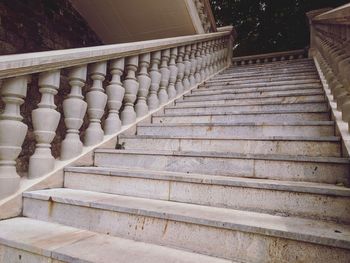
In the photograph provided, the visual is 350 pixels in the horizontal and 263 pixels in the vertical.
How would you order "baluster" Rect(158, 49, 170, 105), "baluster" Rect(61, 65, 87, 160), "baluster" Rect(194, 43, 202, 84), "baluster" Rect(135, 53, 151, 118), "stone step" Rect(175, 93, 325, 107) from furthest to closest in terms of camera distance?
"baluster" Rect(194, 43, 202, 84) → "baluster" Rect(158, 49, 170, 105) → "stone step" Rect(175, 93, 325, 107) → "baluster" Rect(135, 53, 151, 118) → "baluster" Rect(61, 65, 87, 160)

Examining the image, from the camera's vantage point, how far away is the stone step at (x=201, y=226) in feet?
4.24

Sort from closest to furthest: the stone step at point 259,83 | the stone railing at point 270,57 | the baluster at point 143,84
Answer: the baluster at point 143,84, the stone step at point 259,83, the stone railing at point 270,57

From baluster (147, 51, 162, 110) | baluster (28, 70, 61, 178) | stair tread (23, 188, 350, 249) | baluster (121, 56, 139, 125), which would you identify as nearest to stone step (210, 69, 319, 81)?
baluster (147, 51, 162, 110)

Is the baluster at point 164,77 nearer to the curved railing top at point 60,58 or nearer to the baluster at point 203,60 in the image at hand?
the curved railing top at point 60,58

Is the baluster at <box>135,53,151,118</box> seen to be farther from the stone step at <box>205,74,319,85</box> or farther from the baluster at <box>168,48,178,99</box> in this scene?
the stone step at <box>205,74,319,85</box>

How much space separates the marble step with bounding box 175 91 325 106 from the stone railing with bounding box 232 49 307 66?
4.32 m

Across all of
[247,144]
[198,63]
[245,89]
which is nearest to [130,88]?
[247,144]

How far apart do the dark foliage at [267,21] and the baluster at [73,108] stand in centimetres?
1021

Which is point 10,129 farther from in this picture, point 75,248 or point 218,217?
point 218,217

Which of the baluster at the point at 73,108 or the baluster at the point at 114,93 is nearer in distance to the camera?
the baluster at the point at 73,108

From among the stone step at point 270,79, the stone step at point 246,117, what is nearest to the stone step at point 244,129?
the stone step at point 246,117

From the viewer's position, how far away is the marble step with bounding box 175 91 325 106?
339cm

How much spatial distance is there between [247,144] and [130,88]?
137 cm

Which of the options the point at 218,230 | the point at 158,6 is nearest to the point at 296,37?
the point at 158,6
